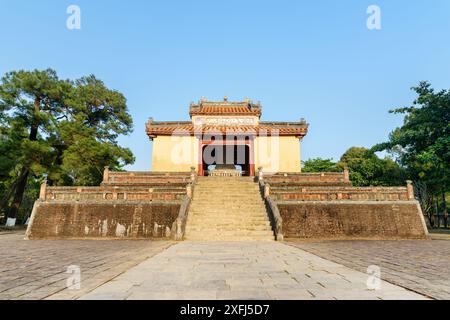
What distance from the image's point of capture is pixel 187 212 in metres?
12.7

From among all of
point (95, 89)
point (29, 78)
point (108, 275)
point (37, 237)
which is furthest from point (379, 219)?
point (29, 78)

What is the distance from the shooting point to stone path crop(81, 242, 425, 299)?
130 inches

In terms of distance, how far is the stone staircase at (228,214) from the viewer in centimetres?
1132

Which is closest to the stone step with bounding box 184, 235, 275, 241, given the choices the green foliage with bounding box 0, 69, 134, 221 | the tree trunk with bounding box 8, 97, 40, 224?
the green foliage with bounding box 0, 69, 134, 221

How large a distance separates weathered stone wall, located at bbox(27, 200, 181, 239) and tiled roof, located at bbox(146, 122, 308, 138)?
11.4 meters

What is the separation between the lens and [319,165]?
33906mm

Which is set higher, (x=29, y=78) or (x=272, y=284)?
(x=29, y=78)

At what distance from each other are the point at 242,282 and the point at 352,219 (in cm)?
974

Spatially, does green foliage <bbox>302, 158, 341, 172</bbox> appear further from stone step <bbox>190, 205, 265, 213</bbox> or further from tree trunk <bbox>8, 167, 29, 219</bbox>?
tree trunk <bbox>8, 167, 29, 219</bbox>

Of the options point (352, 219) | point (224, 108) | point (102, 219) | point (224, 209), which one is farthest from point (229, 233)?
point (224, 108)

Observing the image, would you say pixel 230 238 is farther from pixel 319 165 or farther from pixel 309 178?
pixel 319 165

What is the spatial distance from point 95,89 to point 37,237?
14.3 meters
